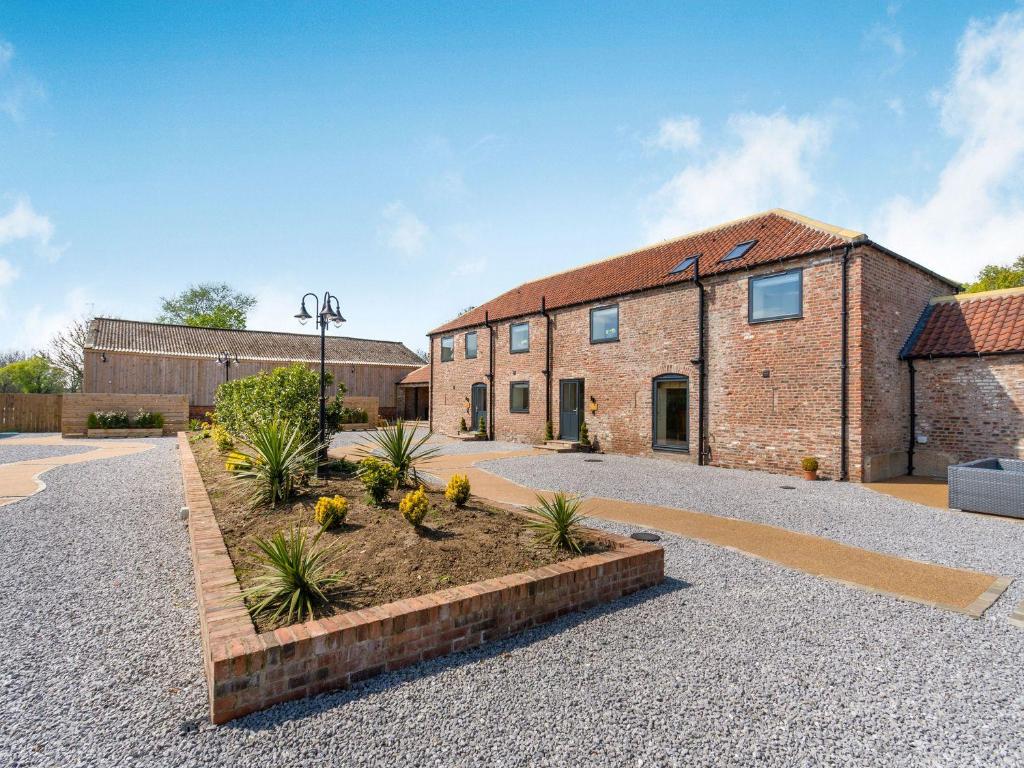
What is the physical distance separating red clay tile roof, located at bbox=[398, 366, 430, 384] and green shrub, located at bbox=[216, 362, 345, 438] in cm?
1900

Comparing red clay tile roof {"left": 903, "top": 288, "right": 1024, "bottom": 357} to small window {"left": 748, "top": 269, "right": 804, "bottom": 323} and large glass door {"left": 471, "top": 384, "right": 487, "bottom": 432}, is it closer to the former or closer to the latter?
small window {"left": 748, "top": 269, "right": 804, "bottom": 323}

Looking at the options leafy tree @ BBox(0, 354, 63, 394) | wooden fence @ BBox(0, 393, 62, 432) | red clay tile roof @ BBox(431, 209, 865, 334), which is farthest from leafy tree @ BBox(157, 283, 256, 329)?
red clay tile roof @ BBox(431, 209, 865, 334)

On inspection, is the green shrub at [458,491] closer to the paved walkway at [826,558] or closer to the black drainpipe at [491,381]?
the paved walkway at [826,558]

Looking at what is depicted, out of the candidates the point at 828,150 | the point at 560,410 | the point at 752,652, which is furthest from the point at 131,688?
the point at 560,410

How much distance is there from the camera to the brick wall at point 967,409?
1014 centimetres

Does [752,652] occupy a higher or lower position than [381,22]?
lower

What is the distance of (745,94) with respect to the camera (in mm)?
8516

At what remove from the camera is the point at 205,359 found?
2697cm

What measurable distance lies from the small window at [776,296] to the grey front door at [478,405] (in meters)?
11.4

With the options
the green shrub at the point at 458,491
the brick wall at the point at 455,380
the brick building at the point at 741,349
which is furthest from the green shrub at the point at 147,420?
the green shrub at the point at 458,491

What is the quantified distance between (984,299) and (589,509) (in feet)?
36.9

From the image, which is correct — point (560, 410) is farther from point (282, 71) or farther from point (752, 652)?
point (752, 652)

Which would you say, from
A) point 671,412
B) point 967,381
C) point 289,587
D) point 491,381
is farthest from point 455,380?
point 289,587

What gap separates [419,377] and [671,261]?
1866 cm
